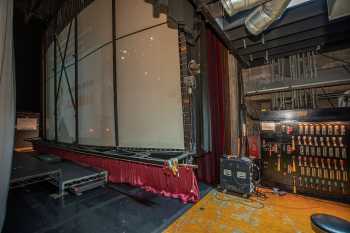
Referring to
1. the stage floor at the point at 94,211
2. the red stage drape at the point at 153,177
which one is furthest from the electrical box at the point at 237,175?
the red stage drape at the point at 153,177

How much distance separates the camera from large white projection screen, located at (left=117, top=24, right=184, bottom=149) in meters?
3.71

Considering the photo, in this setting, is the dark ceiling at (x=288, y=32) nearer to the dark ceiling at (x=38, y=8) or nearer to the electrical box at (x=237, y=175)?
the electrical box at (x=237, y=175)

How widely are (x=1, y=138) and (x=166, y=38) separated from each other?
10.5 ft

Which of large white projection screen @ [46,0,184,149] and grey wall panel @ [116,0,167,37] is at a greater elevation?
grey wall panel @ [116,0,167,37]

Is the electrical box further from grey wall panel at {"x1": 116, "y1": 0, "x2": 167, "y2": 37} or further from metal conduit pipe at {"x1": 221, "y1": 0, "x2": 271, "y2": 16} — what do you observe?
grey wall panel at {"x1": 116, "y1": 0, "x2": 167, "y2": 37}

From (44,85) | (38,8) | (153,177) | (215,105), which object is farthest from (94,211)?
(38,8)

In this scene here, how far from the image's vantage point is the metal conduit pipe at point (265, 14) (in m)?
2.43

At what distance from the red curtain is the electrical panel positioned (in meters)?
0.95

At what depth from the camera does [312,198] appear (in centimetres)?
326

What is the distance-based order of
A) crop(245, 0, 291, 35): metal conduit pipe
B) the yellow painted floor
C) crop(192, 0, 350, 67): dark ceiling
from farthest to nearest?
crop(192, 0, 350, 67): dark ceiling, crop(245, 0, 291, 35): metal conduit pipe, the yellow painted floor

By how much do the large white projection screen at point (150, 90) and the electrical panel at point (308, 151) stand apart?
1.98 meters

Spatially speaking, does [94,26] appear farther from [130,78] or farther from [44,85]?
[44,85]

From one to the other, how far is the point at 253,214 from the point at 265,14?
303 centimetres

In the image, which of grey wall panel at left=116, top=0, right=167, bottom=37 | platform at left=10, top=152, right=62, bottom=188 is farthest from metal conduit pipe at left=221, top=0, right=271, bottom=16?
platform at left=10, top=152, right=62, bottom=188
